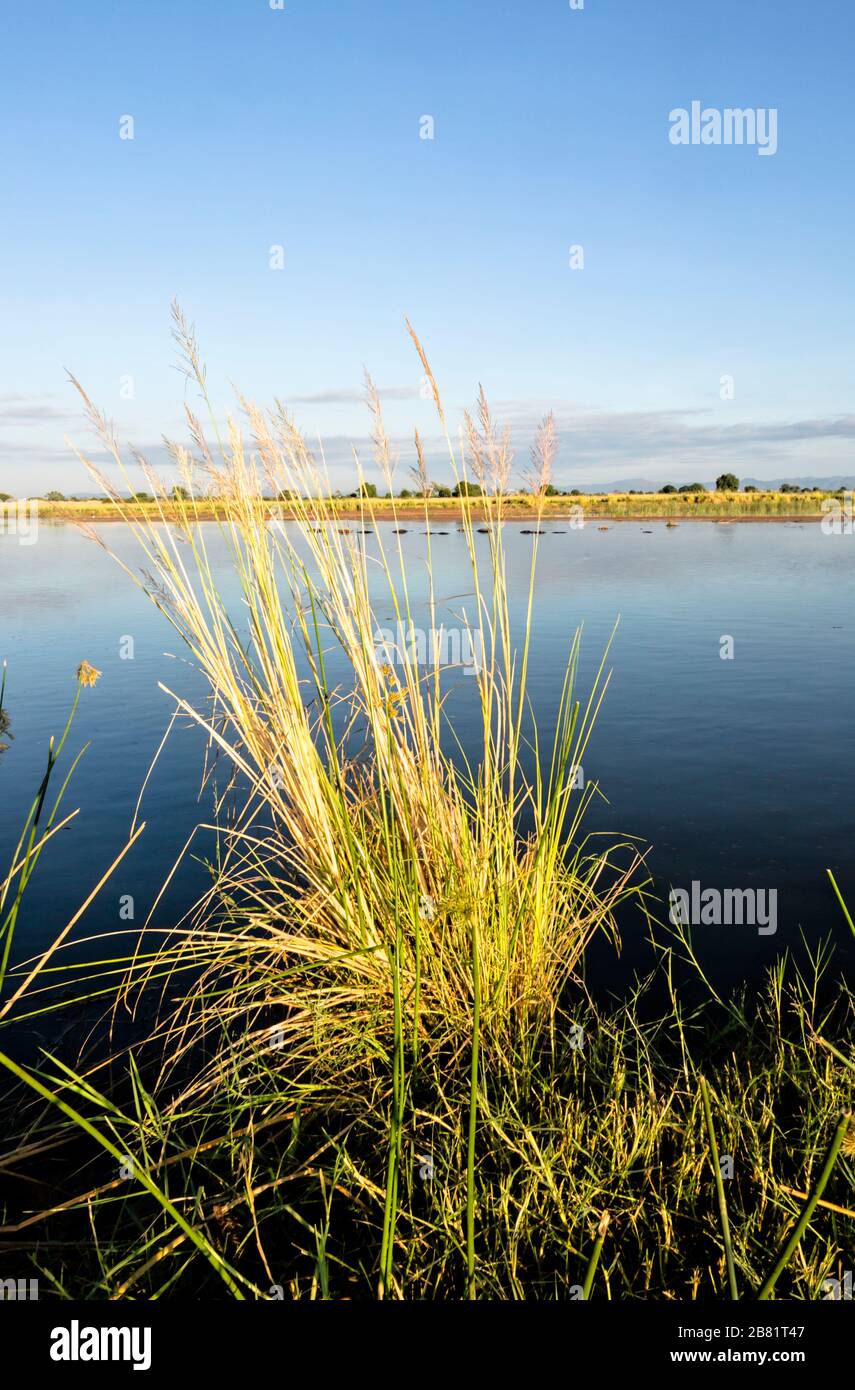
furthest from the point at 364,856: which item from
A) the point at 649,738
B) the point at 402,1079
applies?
the point at 649,738

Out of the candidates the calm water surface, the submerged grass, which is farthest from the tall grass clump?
the calm water surface

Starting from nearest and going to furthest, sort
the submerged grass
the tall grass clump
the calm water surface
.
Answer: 1. the submerged grass
2. the tall grass clump
3. the calm water surface

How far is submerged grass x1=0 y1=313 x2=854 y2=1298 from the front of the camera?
1.81 meters

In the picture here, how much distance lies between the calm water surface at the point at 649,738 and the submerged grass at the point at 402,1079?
833mm

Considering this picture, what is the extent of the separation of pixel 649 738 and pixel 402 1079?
16.9 feet

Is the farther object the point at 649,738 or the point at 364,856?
the point at 649,738

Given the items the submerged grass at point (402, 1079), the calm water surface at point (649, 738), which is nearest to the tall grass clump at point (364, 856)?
the submerged grass at point (402, 1079)

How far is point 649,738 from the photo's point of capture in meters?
6.43

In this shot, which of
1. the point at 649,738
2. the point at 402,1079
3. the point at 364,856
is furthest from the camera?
the point at 649,738

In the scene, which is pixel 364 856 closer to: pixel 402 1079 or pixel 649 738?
pixel 402 1079

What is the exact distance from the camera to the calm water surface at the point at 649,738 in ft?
13.5

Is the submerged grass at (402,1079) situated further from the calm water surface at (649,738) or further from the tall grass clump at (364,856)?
the calm water surface at (649,738)

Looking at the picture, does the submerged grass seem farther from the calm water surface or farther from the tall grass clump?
the calm water surface

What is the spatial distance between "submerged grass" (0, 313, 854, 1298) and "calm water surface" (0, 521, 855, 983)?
0.83 metres
